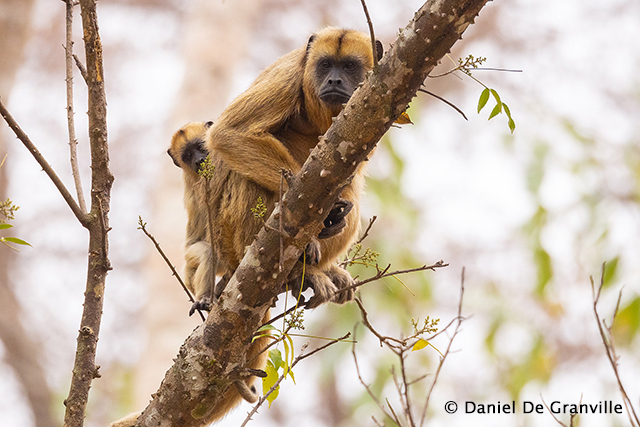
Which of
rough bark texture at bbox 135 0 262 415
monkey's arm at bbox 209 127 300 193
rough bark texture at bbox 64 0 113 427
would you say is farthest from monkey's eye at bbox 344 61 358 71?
rough bark texture at bbox 135 0 262 415

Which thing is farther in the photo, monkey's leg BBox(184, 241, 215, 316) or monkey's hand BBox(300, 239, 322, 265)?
monkey's leg BBox(184, 241, 215, 316)

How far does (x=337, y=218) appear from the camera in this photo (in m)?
3.84

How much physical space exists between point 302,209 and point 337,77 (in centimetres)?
158

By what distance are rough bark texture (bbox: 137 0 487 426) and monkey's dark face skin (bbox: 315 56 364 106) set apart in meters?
1.32

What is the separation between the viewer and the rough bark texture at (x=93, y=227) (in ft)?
10.8

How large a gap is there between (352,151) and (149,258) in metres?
9.32

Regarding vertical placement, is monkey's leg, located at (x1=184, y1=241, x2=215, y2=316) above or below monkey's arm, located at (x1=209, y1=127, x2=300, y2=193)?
below

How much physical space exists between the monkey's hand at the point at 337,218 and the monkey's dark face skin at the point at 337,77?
95 cm

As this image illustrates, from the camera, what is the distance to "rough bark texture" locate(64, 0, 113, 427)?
3.29 m

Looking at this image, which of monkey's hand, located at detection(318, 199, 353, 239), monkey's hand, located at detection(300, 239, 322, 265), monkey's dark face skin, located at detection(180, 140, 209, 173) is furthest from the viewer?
monkey's dark face skin, located at detection(180, 140, 209, 173)

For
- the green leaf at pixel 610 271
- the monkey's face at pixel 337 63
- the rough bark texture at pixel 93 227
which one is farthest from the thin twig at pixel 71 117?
the green leaf at pixel 610 271

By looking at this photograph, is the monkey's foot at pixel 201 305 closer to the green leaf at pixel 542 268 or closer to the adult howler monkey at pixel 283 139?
the adult howler monkey at pixel 283 139

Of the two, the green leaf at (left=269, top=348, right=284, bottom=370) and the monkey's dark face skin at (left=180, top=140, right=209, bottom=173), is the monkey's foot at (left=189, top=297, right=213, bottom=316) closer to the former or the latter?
the green leaf at (left=269, top=348, right=284, bottom=370)

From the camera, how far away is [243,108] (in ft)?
14.2
